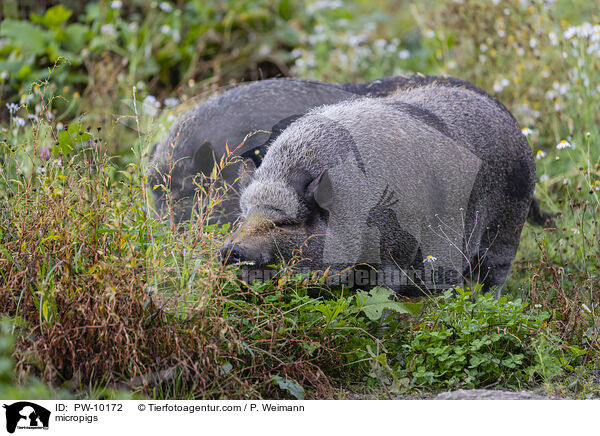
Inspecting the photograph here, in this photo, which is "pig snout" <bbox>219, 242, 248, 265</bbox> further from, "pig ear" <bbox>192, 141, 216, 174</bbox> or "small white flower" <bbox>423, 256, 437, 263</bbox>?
"pig ear" <bbox>192, 141, 216, 174</bbox>

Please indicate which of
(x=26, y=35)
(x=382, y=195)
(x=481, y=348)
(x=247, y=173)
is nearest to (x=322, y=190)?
(x=382, y=195)

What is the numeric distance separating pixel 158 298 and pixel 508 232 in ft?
9.38

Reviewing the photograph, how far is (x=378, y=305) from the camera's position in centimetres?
406

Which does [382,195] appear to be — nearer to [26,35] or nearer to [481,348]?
[481,348]

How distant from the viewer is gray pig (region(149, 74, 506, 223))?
570 cm

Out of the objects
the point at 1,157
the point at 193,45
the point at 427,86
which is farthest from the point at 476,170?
the point at 193,45

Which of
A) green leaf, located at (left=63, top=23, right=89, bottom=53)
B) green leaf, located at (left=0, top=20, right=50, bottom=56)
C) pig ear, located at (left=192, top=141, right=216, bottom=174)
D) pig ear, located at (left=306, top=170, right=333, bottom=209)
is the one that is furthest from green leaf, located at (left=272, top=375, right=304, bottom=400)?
green leaf, located at (left=63, top=23, right=89, bottom=53)

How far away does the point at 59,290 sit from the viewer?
3.60 meters

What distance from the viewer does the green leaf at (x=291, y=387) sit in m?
3.61

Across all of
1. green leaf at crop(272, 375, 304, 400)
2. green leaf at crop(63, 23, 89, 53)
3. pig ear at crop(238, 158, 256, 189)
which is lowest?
green leaf at crop(272, 375, 304, 400)

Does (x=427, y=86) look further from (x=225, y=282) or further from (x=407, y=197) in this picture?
(x=225, y=282)

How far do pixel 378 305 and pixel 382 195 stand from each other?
76 cm

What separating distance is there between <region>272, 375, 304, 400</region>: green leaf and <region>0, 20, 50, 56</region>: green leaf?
6340 mm

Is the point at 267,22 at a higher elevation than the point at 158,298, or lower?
higher
